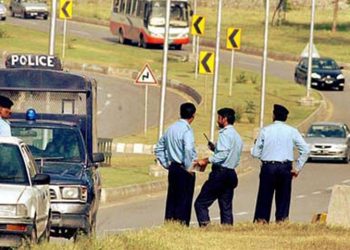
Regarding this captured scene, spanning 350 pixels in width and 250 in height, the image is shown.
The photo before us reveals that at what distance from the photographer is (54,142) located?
67.8ft

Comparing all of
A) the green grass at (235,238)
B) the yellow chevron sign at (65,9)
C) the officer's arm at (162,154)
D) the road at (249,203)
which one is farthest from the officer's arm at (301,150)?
the yellow chevron sign at (65,9)

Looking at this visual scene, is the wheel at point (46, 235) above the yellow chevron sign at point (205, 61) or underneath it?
underneath

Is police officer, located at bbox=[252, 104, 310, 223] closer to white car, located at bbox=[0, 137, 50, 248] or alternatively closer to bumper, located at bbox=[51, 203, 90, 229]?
bumper, located at bbox=[51, 203, 90, 229]

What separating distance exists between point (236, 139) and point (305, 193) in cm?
1563

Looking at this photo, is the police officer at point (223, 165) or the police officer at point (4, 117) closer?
the police officer at point (4, 117)

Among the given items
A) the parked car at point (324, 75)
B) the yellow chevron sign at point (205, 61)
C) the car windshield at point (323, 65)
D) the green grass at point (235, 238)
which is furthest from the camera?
the car windshield at point (323, 65)

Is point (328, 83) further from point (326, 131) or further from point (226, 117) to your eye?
point (226, 117)

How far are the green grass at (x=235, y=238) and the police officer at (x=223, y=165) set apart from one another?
1.85 feet

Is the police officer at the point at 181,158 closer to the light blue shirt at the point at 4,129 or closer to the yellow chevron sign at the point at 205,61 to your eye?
the light blue shirt at the point at 4,129

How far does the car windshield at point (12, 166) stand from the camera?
16.2 m

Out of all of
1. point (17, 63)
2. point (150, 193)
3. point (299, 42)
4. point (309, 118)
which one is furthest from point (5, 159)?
point (299, 42)

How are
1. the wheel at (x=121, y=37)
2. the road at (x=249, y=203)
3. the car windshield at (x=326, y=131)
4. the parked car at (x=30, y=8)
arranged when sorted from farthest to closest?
the parked car at (x=30, y=8) < the wheel at (x=121, y=37) < the car windshield at (x=326, y=131) < the road at (x=249, y=203)

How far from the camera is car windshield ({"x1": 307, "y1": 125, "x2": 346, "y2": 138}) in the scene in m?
46.0

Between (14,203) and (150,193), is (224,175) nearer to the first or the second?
(14,203)
